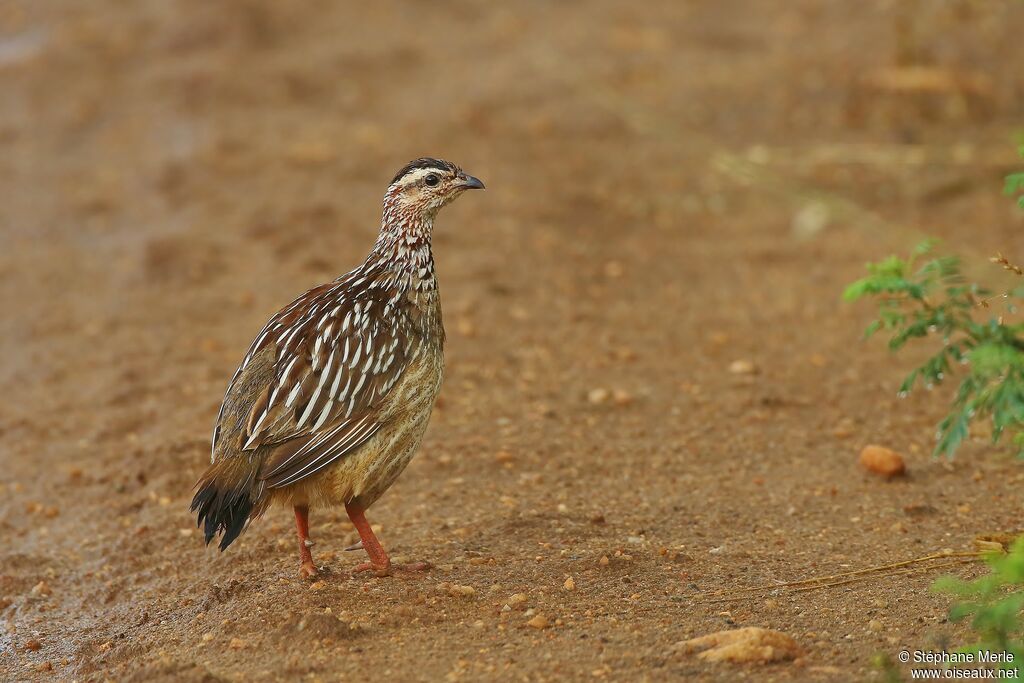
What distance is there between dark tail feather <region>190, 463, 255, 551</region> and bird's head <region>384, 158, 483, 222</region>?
1660 mm

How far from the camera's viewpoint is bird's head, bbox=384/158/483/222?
21.8 feet

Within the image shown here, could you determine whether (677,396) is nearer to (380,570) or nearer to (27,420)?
(380,570)

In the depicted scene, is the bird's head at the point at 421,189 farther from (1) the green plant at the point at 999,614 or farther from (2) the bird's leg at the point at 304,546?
(1) the green plant at the point at 999,614

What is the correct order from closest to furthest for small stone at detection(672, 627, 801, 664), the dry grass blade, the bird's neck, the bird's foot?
1. small stone at detection(672, 627, 801, 664)
2. the dry grass blade
3. the bird's foot
4. the bird's neck

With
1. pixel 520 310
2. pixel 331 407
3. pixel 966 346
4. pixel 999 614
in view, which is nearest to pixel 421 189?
pixel 331 407

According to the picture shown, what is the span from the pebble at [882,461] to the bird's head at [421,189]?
2.61 meters

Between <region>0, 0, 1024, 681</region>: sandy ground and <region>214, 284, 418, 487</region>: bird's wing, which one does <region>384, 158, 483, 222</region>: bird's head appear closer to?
<region>214, 284, 418, 487</region>: bird's wing

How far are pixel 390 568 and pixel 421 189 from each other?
1.86 metres

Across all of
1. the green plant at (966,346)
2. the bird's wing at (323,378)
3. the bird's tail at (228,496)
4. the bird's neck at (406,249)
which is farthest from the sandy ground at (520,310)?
the bird's neck at (406,249)

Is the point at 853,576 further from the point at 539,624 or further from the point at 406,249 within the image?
the point at 406,249

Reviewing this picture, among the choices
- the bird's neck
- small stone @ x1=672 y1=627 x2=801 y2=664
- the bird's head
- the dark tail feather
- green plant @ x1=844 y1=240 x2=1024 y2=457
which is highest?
the bird's head

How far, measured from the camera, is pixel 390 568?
20.0ft

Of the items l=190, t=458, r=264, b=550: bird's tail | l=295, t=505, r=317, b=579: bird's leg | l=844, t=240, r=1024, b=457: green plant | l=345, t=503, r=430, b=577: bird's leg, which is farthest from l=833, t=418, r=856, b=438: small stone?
l=190, t=458, r=264, b=550: bird's tail

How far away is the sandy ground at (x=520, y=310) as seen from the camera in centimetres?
573
